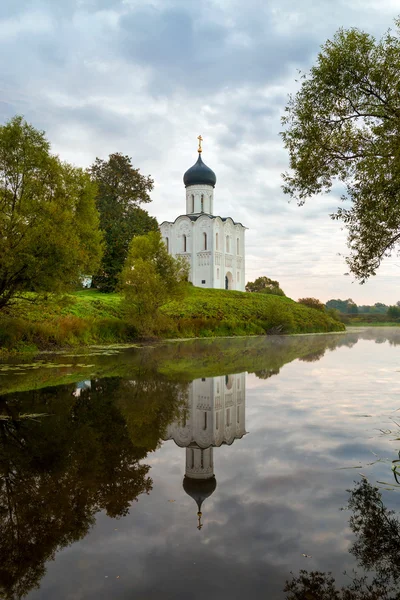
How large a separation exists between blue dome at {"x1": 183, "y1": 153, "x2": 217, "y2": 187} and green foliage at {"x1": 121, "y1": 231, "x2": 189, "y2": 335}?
37.3m

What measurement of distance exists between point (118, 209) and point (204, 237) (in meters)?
22.1

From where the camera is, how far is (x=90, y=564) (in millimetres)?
3111

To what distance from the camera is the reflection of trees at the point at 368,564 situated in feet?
9.16

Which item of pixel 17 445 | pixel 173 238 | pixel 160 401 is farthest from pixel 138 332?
pixel 173 238

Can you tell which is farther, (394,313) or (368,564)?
(394,313)

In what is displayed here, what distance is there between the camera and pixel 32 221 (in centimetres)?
1515

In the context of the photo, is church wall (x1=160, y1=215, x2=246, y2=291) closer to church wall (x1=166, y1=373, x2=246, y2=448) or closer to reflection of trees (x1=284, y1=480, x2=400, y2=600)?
church wall (x1=166, y1=373, x2=246, y2=448)

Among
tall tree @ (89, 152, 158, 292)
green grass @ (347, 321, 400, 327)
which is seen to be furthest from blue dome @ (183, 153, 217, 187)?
green grass @ (347, 321, 400, 327)

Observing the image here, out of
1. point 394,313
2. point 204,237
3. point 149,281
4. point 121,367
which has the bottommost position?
point 121,367

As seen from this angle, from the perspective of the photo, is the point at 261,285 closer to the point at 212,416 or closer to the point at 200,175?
the point at 200,175

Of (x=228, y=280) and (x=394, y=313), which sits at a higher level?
(x=228, y=280)

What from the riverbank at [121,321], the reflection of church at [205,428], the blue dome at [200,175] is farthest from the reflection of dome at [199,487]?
the blue dome at [200,175]

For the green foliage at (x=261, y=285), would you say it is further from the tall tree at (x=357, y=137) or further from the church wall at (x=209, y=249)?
the tall tree at (x=357, y=137)

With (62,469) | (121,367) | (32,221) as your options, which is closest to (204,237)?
(32,221)
